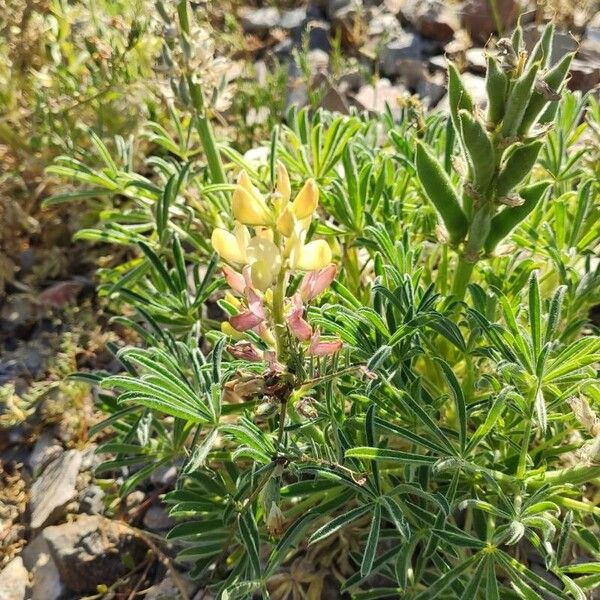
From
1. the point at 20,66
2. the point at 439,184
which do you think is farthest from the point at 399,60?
the point at 439,184

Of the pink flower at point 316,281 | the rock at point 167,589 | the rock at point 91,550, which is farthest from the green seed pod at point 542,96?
the rock at point 91,550

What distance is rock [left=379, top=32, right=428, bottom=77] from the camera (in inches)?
146

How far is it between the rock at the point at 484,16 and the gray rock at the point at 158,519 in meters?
2.88

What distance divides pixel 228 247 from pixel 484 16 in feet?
10.5

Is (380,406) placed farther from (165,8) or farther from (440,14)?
(440,14)

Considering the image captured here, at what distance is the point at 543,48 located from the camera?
4.33ft

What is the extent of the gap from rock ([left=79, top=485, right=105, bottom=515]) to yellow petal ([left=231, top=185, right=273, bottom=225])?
1.53 m

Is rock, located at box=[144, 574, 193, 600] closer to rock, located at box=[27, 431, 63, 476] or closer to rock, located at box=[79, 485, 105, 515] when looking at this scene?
rock, located at box=[79, 485, 105, 515]

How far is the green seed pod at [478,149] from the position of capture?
1303 millimetres

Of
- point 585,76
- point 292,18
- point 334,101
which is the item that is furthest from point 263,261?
point 292,18

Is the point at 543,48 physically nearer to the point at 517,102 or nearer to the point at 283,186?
the point at 517,102

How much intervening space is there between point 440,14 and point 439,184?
2699mm

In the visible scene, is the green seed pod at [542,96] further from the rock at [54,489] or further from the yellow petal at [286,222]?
the rock at [54,489]

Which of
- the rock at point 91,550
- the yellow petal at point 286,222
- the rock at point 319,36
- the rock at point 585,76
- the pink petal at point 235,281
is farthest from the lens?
the rock at point 319,36
